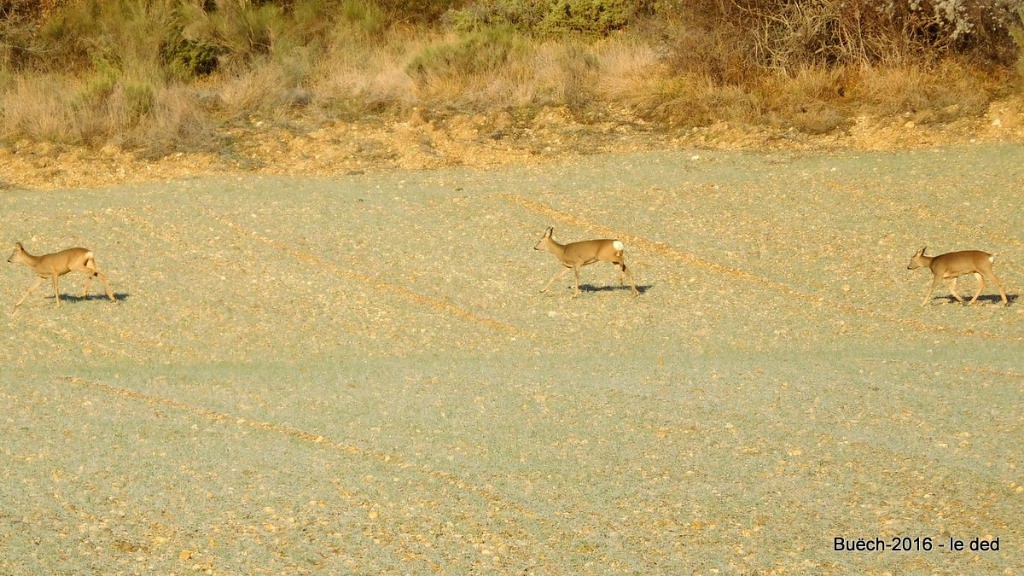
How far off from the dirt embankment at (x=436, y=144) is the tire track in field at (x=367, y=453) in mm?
8648

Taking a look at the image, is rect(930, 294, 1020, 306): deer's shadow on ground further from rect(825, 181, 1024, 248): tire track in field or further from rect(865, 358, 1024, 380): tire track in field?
rect(865, 358, 1024, 380): tire track in field

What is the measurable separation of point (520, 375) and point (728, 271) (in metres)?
4.29

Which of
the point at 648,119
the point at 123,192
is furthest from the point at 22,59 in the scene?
the point at 648,119

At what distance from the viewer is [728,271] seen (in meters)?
15.2

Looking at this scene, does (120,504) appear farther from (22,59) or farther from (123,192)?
(22,59)

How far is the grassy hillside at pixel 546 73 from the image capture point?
21.3 meters

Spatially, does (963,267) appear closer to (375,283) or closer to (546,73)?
(375,283)

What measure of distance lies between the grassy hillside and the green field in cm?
236

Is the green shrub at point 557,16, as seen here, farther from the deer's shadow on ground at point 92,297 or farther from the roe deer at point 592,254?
the deer's shadow on ground at point 92,297

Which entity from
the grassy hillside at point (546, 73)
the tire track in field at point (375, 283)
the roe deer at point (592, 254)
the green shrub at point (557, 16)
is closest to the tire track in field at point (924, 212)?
the grassy hillside at point (546, 73)

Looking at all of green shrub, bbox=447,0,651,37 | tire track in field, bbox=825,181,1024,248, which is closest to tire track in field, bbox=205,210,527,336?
tire track in field, bbox=825,181,1024,248

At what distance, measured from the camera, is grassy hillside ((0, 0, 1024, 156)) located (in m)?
21.3

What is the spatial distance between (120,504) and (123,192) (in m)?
10.6

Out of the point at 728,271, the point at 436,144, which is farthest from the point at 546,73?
the point at 728,271
